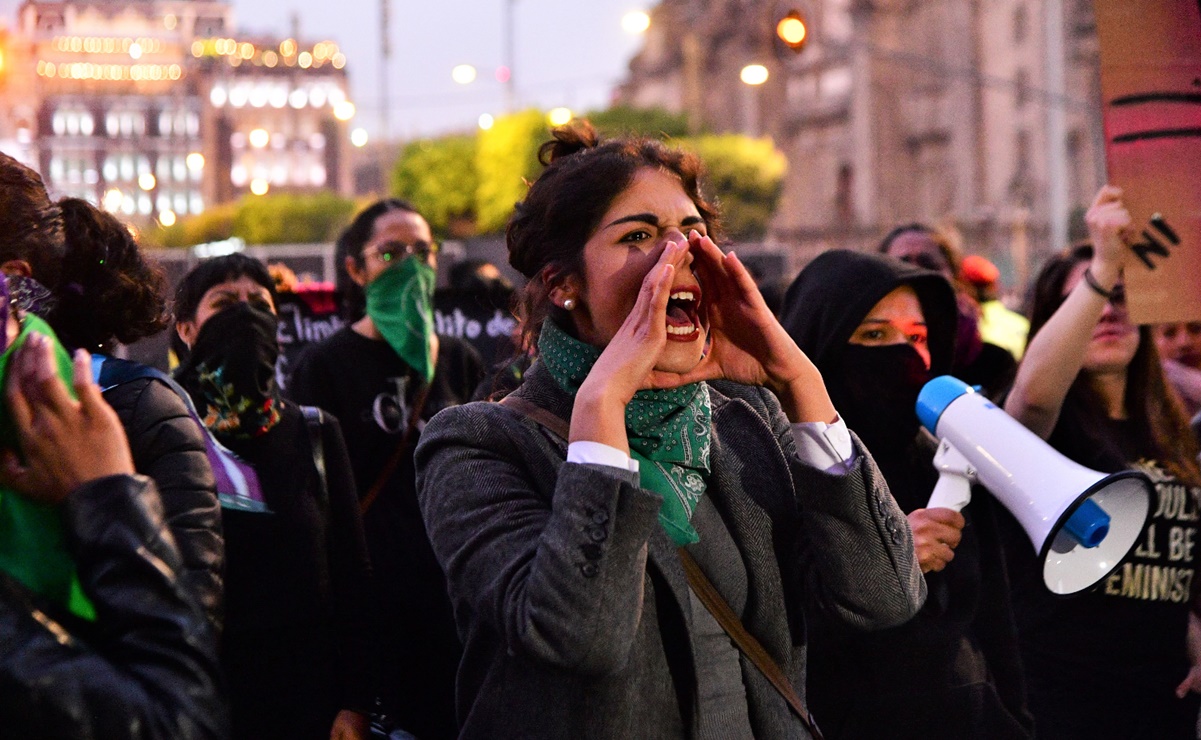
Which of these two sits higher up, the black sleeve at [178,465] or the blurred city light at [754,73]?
the blurred city light at [754,73]

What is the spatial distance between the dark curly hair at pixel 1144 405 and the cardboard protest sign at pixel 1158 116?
0.22 meters

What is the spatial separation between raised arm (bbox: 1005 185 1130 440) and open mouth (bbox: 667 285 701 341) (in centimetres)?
A: 161

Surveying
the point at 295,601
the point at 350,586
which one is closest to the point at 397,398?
the point at 350,586

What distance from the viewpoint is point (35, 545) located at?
1.66 m

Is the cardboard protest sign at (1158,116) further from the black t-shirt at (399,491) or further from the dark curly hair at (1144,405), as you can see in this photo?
the black t-shirt at (399,491)

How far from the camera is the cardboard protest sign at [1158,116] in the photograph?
12.4ft

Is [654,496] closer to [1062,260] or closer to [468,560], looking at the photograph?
[468,560]

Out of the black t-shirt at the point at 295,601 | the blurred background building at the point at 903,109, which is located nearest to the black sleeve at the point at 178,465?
the black t-shirt at the point at 295,601

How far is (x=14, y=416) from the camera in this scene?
1640mm

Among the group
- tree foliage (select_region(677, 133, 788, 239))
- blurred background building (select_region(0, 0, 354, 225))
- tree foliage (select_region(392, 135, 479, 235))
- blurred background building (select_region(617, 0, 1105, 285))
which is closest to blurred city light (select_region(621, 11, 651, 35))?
blurred background building (select_region(617, 0, 1105, 285))

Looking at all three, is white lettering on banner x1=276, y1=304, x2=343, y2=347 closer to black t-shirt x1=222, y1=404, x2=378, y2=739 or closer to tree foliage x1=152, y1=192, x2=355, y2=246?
black t-shirt x1=222, y1=404, x2=378, y2=739

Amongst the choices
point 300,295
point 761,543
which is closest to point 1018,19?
point 300,295

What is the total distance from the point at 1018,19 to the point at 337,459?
41.6 meters

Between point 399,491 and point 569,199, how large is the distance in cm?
214
